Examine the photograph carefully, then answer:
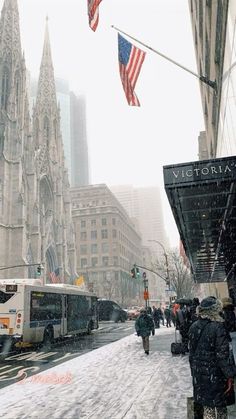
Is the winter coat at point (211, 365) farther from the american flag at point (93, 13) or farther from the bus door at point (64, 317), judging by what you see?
the bus door at point (64, 317)

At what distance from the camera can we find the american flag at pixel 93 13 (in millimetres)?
11359

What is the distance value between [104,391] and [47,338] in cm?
1067

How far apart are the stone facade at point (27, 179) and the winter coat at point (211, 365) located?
130 feet

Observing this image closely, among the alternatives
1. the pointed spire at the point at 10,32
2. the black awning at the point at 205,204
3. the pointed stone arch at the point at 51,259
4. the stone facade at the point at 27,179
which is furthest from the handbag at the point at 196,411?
the pointed spire at the point at 10,32

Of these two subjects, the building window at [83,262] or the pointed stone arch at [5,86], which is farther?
the building window at [83,262]

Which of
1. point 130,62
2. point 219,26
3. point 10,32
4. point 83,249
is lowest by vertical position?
point 130,62

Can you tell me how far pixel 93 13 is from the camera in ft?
37.9

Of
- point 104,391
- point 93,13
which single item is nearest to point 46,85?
point 93,13

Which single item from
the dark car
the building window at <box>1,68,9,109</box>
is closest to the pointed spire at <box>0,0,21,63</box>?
the building window at <box>1,68,9,109</box>

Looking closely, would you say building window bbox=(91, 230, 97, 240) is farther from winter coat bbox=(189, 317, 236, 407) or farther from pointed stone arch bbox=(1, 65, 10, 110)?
winter coat bbox=(189, 317, 236, 407)

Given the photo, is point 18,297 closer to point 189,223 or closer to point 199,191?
point 189,223

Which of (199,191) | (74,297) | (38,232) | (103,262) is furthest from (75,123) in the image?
(199,191)

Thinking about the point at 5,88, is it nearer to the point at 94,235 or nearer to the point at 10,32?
the point at 10,32

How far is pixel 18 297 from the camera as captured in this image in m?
16.2
